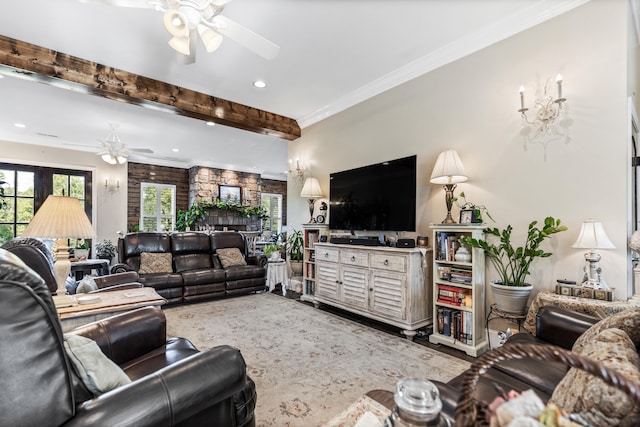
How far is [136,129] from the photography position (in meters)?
5.60

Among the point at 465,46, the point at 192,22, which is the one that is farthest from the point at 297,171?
the point at 192,22

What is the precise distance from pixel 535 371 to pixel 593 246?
1.12 meters

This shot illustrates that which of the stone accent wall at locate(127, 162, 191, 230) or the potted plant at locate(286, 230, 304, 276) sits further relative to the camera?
the stone accent wall at locate(127, 162, 191, 230)

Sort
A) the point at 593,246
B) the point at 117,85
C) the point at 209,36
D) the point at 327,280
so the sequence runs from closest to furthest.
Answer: the point at 593,246 → the point at 209,36 → the point at 117,85 → the point at 327,280

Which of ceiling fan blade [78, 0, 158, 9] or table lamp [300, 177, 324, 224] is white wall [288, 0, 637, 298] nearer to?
table lamp [300, 177, 324, 224]

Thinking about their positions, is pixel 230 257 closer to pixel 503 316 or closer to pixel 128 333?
pixel 128 333

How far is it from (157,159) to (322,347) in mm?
7214

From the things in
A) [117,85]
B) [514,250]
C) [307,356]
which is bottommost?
[307,356]

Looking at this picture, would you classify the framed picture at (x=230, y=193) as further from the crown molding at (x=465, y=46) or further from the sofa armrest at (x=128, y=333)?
the sofa armrest at (x=128, y=333)

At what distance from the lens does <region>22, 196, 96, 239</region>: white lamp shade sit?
1.92 meters

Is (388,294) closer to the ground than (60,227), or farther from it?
→ closer to the ground

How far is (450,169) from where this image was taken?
9.13ft

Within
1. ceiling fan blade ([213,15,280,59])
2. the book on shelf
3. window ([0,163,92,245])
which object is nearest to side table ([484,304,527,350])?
the book on shelf

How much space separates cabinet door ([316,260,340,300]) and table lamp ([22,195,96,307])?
2545mm
